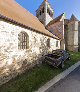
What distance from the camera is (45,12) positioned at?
30344 mm

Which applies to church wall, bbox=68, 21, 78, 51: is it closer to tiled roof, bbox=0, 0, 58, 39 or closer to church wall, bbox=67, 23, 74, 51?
church wall, bbox=67, 23, 74, 51

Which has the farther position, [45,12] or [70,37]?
[70,37]

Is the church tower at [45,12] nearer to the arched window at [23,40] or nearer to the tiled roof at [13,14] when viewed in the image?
the tiled roof at [13,14]

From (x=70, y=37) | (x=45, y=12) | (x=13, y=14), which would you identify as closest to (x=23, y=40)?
(x=13, y=14)

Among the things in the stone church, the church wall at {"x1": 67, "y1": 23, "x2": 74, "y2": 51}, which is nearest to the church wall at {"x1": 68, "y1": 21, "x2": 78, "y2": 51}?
the church wall at {"x1": 67, "y1": 23, "x2": 74, "y2": 51}

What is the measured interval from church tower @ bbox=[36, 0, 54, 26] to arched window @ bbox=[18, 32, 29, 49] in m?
18.5

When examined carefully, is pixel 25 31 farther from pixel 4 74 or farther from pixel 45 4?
pixel 45 4

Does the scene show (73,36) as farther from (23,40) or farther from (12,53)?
(12,53)

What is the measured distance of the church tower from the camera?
99.6ft

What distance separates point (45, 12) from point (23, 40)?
66.7 feet

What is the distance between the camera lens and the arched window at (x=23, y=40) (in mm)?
10805

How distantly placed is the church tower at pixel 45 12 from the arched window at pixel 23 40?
18.5 metres

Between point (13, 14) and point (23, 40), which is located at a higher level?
point (13, 14)

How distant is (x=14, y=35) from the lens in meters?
9.69
